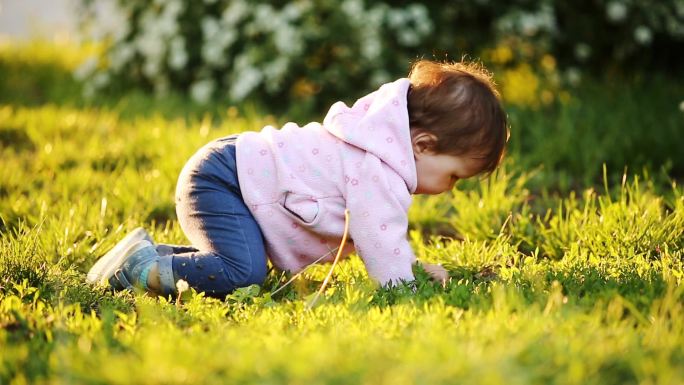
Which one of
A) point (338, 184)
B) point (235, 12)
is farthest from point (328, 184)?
point (235, 12)

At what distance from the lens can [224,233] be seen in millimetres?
2836

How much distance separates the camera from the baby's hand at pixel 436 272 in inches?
109

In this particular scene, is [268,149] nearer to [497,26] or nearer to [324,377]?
[324,377]

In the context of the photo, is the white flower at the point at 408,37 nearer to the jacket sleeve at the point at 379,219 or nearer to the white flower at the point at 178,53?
the white flower at the point at 178,53

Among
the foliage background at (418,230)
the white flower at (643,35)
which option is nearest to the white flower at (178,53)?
the foliage background at (418,230)

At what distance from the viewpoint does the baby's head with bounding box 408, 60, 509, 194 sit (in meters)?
2.71

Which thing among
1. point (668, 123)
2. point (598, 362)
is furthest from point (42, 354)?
point (668, 123)

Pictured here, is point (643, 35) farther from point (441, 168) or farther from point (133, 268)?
point (133, 268)

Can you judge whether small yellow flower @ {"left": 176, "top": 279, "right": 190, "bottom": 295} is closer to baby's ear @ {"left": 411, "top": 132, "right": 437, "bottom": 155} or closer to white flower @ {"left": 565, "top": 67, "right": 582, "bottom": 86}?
baby's ear @ {"left": 411, "top": 132, "right": 437, "bottom": 155}

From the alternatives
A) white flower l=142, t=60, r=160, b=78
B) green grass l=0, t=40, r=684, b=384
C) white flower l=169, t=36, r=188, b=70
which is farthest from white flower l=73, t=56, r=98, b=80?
green grass l=0, t=40, r=684, b=384

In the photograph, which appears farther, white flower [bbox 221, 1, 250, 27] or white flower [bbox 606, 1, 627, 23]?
white flower [bbox 606, 1, 627, 23]

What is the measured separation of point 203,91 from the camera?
19.1 ft

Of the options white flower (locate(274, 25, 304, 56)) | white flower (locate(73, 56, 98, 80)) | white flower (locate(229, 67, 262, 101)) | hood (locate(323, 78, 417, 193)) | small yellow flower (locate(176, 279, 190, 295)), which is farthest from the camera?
white flower (locate(73, 56, 98, 80))

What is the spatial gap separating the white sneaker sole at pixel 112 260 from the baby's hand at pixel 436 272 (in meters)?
0.95
